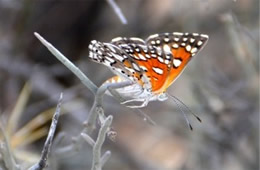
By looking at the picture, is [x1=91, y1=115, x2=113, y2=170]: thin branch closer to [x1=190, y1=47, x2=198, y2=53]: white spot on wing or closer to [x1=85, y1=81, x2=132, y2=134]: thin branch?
[x1=85, y1=81, x2=132, y2=134]: thin branch

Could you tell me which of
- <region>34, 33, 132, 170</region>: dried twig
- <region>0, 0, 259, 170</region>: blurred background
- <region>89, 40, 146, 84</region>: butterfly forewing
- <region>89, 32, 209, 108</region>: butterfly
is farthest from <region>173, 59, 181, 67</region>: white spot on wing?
<region>0, 0, 259, 170</region>: blurred background

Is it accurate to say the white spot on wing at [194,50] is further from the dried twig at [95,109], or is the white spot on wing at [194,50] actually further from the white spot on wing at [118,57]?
the dried twig at [95,109]

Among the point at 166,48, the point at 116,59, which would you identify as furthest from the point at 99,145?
the point at 166,48

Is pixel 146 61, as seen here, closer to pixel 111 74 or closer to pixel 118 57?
pixel 118 57

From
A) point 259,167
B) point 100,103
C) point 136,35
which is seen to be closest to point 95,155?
point 100,103

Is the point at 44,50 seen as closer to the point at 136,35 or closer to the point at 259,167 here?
the point at 136,35
